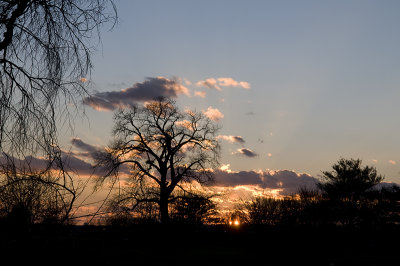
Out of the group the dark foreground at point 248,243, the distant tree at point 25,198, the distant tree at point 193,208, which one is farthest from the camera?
the distant tree at point 193,208

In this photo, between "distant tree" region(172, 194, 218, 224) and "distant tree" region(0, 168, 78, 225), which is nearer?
"distant tree" region(0, 168, 78, 225)

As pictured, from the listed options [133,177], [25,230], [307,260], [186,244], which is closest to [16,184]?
[25,230]

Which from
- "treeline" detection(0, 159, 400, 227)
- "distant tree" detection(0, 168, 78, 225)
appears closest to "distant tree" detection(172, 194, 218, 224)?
→ "treeline" detection(0, 159, 400, 227)

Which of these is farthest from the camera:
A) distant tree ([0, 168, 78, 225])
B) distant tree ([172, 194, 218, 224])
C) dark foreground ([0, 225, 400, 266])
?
distant tree ([172, 194, 218, 224])

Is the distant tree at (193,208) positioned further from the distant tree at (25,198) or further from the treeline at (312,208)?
the distant tree at (25,198)

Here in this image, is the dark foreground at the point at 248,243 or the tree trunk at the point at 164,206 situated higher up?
the tree trunk at the point at 164,206

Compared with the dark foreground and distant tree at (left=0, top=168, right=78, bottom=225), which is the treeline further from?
distant tree at (left=0, top=168, right=78, bottom=225)

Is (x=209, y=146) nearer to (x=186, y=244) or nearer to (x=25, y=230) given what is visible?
(x=186, y=244)

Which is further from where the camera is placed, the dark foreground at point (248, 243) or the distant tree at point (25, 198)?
the dark foreground at point (248, 243)

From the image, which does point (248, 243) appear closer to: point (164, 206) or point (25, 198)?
point (164, 206)

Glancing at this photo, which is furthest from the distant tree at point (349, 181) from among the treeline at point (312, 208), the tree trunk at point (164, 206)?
the tree trunk at point (164, 206)

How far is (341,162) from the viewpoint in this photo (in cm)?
3456

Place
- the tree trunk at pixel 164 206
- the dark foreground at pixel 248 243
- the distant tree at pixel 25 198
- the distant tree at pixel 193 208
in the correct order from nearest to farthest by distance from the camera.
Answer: the distant tree at pixel 25 198, the dark foreground at pixel 248 243, the tree trunk at pixel 164 206, the distant tree at pixel 193 208

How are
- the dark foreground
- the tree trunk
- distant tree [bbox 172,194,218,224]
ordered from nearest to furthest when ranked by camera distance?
the dark foreground
the tree trunk
distant tree [bbox 172,194,218,224]
